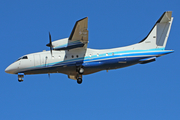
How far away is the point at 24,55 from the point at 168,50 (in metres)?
10.3

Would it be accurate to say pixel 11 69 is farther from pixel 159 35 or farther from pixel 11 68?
pixel 159 35

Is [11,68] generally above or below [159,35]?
below

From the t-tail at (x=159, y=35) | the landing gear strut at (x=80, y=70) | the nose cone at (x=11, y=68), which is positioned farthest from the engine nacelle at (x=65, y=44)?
the t-tail at (x=159, y=35)

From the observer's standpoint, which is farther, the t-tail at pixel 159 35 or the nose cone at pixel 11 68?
the t-tail at pixel 159 35

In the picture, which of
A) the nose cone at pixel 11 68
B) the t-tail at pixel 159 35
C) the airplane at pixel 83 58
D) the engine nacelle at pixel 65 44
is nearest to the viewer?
the engine nacelle at pixel 65 44

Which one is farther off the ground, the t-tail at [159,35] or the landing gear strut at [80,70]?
the t-tail at [159,35]

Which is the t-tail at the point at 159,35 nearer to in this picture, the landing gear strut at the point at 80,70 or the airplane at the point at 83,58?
the airplane at the point at 83,58

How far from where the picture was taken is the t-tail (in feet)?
70.9

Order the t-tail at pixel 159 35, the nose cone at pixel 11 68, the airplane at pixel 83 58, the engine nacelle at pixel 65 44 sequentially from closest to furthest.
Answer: the engine nacelle at pixel 65 44 < the airplane at pixel 83 58 < the nose cone at pixel 11 68 < the t-tail at pixel 159 35

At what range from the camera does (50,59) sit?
20.8 meters

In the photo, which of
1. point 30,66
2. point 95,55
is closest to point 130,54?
point 95,55

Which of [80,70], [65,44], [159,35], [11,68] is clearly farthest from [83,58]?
[159,35]

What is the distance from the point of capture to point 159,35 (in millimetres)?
21969

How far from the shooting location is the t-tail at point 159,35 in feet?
70.9
